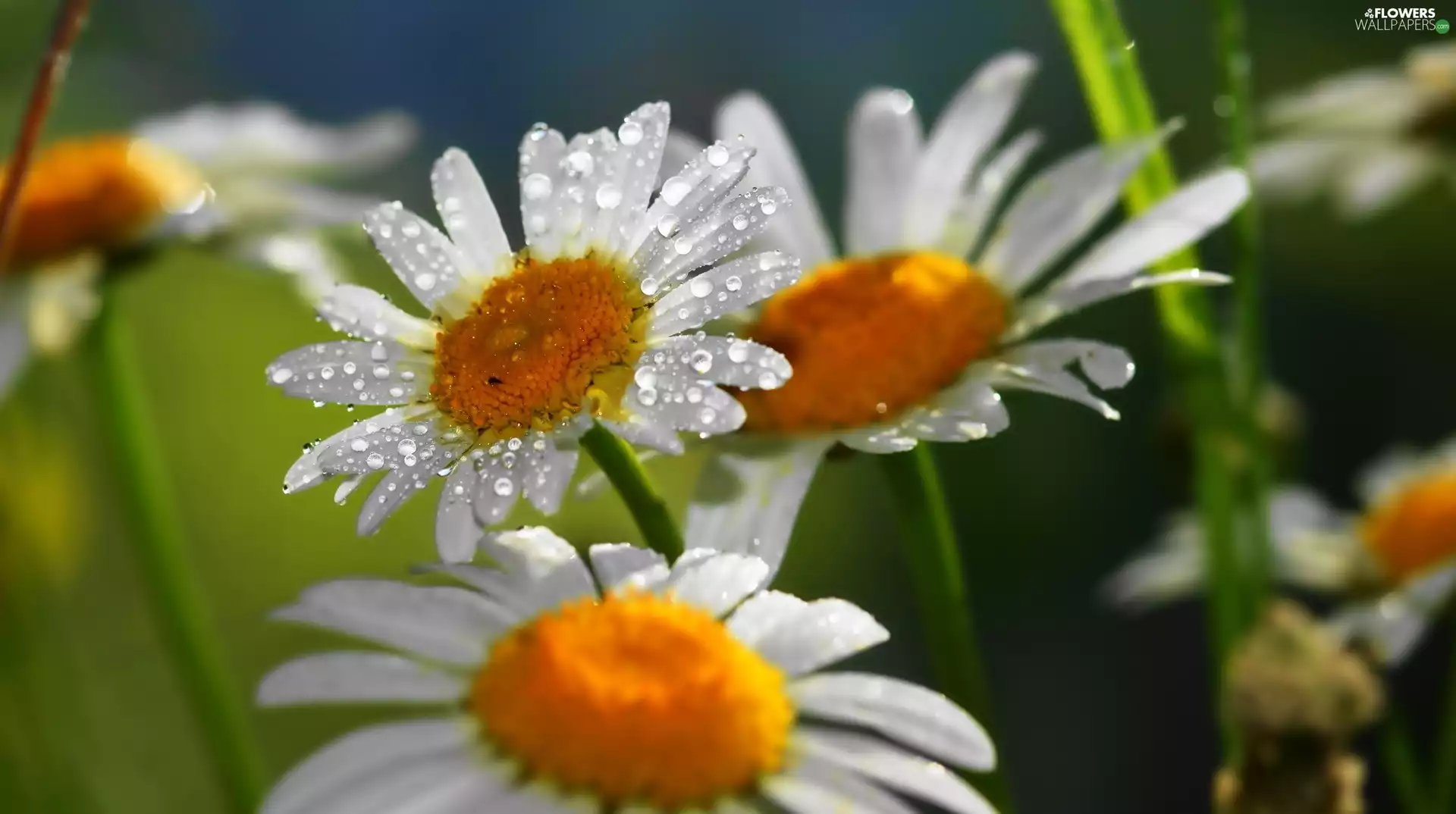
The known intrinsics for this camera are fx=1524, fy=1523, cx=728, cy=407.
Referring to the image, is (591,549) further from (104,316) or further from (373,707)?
(373,707)

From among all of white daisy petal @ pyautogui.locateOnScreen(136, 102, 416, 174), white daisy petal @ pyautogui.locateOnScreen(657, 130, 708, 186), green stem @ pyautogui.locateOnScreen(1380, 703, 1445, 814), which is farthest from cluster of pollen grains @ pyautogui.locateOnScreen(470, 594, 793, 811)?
white daisy petal @ pyautogui.locateOnScreen(136, 102, 416, 174)

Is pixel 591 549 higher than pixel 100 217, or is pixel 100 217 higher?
pixel 100 217

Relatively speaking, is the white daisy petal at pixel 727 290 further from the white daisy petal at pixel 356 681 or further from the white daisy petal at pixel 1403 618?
the white daisy petal at pixel 1403 618

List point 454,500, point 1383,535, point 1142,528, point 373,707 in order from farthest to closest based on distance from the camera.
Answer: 1. point 1142,528
2. point 373,707
3. point 1383,535
4. point 454,500

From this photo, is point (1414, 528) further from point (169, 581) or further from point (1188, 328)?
point (169, 581)

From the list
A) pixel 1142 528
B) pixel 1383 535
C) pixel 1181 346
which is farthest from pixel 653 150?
pixel 1142 528

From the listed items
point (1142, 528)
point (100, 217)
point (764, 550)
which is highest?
point (100, 217)

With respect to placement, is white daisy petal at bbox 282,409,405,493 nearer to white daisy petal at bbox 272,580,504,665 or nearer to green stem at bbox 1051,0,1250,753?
white daisy petal at bbox 272,580,504,665
